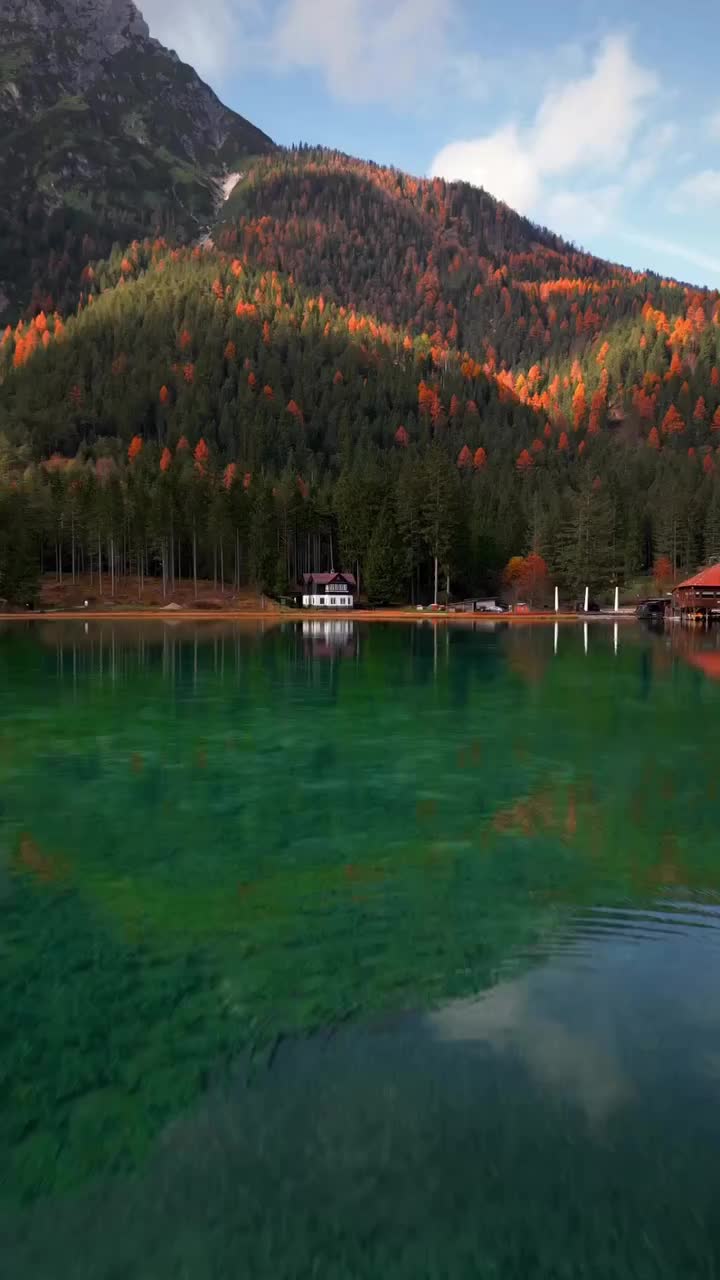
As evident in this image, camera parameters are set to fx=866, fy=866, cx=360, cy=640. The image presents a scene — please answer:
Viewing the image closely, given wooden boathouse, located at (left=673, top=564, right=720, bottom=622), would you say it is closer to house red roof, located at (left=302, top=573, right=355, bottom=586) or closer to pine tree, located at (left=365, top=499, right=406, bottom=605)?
pine tree, located at (left=365, top=499, right=406, bottom=605)

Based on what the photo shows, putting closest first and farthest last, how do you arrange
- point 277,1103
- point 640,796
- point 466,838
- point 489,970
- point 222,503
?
1. point 277,1103
2. point 489,970
3. point 466,838
4. point 640,796
5. point 222,503

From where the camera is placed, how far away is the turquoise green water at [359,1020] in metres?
5.73

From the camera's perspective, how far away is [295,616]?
394ft

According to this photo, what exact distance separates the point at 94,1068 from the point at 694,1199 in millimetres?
4939

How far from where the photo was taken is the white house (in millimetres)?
139125

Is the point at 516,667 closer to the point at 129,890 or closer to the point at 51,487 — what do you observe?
the point at 129,890

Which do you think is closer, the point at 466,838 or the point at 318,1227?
the point at 318,1227

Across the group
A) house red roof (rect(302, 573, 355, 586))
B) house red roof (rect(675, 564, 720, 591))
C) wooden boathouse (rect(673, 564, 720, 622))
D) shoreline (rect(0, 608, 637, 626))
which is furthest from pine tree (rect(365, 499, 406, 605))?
house red roof (rect(675, 564, 720, 591))

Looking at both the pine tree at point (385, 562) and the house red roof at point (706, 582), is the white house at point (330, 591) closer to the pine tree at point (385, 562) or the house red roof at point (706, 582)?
the pine tree at point (385, 562)

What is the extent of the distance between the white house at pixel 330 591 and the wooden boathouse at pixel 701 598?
5016 centimetres

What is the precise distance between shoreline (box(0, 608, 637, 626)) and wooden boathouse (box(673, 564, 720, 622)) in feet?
30.2

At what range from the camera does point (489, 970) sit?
31.4 feet

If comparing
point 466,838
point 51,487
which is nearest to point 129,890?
point 466,838

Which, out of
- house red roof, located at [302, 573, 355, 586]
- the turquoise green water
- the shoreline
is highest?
house red roof, located at [302, 573, 355, 586]
